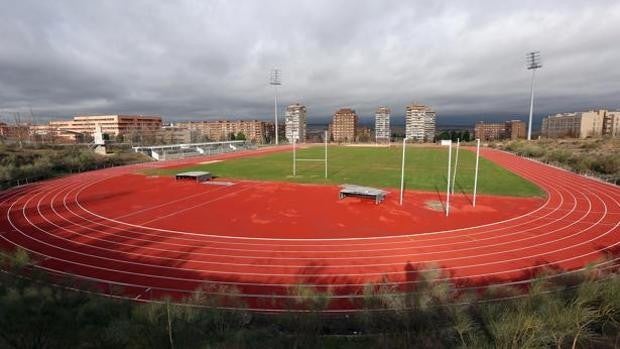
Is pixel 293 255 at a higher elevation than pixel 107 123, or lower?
lower

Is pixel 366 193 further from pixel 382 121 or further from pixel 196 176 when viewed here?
pixel 382 121

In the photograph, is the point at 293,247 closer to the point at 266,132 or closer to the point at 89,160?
the point at 89,160

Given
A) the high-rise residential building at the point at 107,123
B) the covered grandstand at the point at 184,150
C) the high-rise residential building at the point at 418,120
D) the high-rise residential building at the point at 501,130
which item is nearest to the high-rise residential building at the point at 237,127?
the high-rise residential building at the point at 107,123

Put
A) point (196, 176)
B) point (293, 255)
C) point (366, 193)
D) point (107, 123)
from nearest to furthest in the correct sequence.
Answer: point (293, 255) < point (366, 193) < point (196, 176) < point (107, 123)

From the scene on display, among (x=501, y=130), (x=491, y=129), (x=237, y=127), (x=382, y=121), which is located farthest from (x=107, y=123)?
(x=501, y=130)

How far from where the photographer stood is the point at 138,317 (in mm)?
7840

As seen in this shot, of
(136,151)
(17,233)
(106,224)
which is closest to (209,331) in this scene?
(106,224)

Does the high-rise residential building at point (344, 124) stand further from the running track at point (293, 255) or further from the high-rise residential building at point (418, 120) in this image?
the running track at point (293, 255)

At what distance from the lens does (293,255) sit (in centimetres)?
1350

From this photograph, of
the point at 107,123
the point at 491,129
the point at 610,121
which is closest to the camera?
the point at 107,123

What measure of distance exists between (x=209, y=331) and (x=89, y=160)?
→ 146 ft

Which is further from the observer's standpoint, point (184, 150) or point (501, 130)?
point (501, 130)

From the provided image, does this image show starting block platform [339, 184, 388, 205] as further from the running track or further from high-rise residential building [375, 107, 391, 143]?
high-rise residential building [375, 107, 391, 143]

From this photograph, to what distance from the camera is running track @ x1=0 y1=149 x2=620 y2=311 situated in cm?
1108
